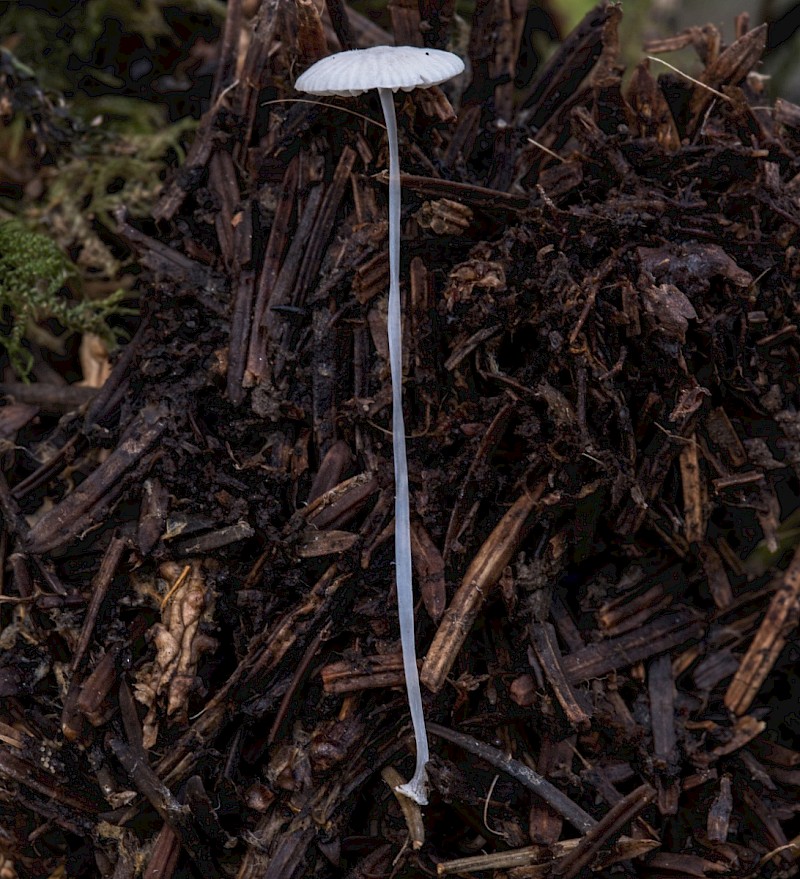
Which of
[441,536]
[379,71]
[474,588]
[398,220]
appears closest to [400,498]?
[441,536]

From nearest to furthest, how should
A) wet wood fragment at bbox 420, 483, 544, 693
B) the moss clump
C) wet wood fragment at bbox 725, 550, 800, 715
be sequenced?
wet wood fragment at bbox 420, 483, 544, 693 < wet wood fragment at bbox 725, 550, 800, 715 < the moss clump

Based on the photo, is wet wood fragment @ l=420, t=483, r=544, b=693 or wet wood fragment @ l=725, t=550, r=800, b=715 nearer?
wet wood fragment @ l=420, t=483, r=544, b=693

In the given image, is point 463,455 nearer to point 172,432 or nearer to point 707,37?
point 172,432

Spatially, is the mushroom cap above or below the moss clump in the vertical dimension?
above

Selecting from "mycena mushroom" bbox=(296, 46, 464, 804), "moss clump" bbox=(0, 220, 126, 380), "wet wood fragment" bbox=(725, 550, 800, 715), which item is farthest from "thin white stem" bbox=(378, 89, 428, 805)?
"moss clump" bbox=(0, 220, 126, 380)

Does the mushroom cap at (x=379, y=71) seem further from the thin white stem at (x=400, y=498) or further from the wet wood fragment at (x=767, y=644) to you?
the wet wood fragment at (x=767, y=644)

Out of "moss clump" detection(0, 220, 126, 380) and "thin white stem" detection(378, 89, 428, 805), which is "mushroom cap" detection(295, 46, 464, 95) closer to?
"thin white stem" detection(378, 89, 428, 805)

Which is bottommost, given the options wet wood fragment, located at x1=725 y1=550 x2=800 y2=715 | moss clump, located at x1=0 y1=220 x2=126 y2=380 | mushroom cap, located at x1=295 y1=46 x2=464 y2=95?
wet wood fragment, located at x1=725 y1=550 x2=800 y2=715

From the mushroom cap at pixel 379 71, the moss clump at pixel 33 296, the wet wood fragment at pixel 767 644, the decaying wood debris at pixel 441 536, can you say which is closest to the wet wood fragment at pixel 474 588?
the decaying wood debris at pixel 441 536
